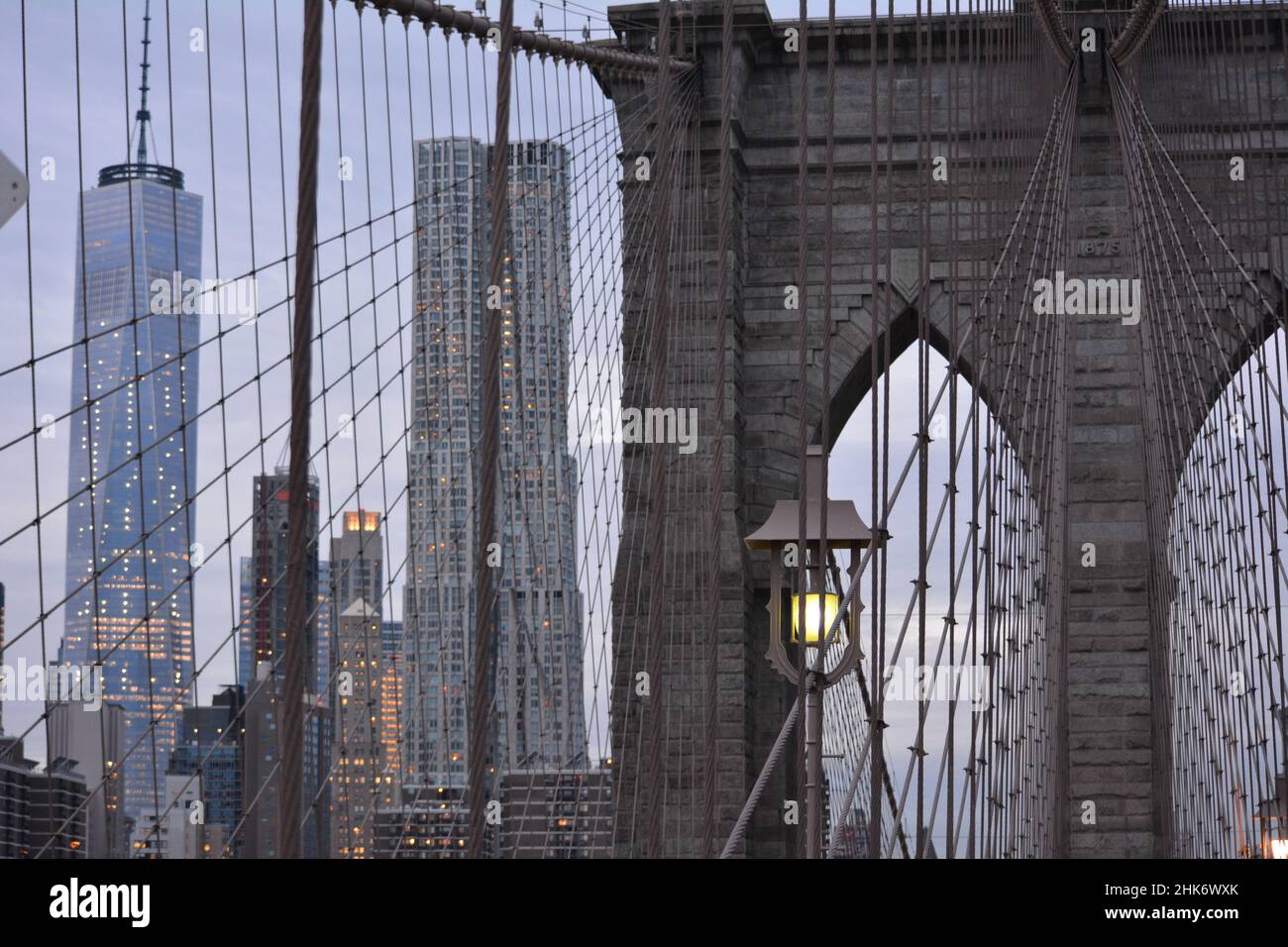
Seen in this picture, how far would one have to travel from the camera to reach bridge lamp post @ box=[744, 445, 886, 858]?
4613mm

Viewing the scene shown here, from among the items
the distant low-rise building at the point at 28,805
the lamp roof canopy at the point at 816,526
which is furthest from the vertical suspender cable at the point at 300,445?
the lamp roof canopy at the point at 816,526

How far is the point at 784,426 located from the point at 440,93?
9.75 ft

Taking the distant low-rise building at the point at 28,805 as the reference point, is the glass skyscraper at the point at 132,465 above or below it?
above

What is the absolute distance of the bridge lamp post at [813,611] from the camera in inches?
182

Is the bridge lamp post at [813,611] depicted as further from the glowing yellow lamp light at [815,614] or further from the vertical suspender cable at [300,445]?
the vertical suspender cable at [300,445]

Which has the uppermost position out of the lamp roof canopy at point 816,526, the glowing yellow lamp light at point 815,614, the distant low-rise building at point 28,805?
the lamp roof canopy at point 816,526

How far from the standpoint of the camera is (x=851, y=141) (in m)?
11.7

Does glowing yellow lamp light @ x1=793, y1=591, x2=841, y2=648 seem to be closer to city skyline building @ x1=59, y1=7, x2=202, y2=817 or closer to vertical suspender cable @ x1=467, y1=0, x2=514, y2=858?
vertical suspender cable @ x1=467, y1=0, x2=514, y2=858

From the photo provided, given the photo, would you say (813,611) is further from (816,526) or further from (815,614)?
(816,526)

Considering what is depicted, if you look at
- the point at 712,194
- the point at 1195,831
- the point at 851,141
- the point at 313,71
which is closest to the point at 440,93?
the point at 712,194

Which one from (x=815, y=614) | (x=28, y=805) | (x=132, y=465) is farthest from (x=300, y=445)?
(x=132, y=465)

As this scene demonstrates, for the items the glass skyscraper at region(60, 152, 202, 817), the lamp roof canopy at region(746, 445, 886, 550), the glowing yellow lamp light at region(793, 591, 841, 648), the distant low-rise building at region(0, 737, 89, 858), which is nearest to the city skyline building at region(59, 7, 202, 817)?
the glass skyscraper at region(60, 152, 202, 817)

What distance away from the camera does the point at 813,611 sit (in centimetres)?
480

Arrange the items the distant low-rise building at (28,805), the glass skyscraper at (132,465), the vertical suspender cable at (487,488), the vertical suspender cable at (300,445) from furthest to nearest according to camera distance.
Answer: the glass skyscraper at (132,465)
the distant low-rise building at (28,805)
the vertical suspender cable at (487,488)
the vertical suspender cable at (300,445)
